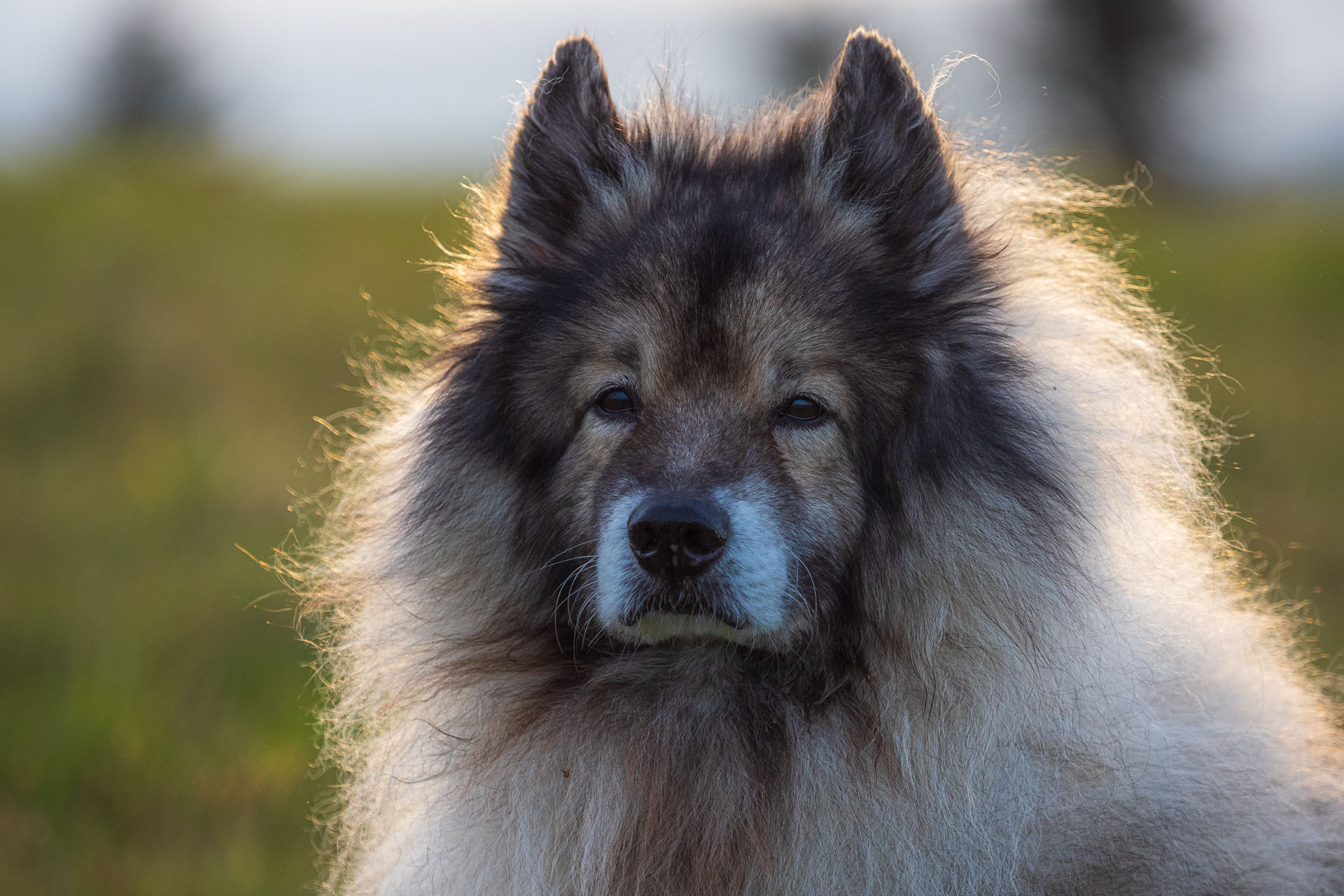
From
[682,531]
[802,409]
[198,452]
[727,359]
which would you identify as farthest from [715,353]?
[198,452]

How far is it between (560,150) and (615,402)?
0.85 m

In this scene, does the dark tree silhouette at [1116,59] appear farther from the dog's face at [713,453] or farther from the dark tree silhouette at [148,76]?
the dog's face at [713,453]

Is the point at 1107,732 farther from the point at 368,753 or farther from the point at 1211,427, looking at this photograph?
the point at 368,753

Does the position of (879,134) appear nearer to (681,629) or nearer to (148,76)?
(681,629)

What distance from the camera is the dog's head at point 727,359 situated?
3.02 meters

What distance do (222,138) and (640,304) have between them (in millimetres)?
17080

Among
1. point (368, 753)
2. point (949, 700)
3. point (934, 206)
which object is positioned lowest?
point (368, 753)

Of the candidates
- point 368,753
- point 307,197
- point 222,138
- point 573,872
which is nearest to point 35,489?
point 368,753

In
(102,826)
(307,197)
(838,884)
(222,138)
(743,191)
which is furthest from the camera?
(222,138)

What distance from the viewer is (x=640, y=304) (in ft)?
10.5

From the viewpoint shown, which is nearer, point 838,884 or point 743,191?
point 838,884

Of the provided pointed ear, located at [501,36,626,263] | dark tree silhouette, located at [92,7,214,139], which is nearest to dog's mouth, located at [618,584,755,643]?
pointed ear, located at [501,36,626,263]

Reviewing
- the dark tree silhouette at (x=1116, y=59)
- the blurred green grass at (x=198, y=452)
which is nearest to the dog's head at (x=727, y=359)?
the blurred green grass at (x=198, y=452)

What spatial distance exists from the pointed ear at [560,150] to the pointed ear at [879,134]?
0.66 meters
